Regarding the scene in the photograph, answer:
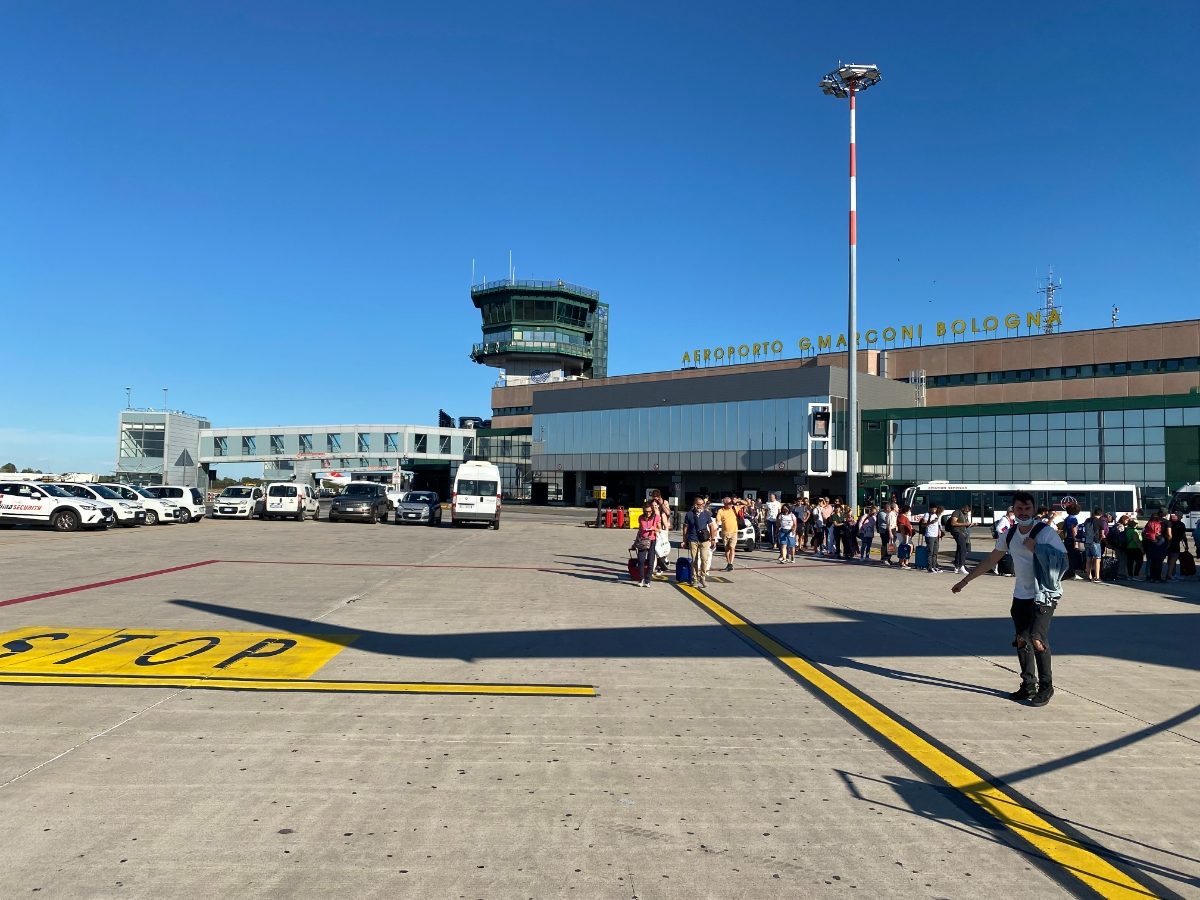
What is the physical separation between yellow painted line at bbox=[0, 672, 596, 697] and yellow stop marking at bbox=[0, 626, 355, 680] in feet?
0.49

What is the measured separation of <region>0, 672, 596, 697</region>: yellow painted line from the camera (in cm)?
675

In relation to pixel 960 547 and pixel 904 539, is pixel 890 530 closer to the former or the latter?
pixel 904 539

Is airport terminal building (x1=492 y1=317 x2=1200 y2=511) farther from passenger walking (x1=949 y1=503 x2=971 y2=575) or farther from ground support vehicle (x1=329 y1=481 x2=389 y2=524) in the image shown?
passenger walking (x1=949 y1=503 x2=971 y2=575)

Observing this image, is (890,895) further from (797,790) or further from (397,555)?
(397,555)

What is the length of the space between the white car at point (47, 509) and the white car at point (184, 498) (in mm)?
6147

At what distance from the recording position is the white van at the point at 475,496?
3325cm

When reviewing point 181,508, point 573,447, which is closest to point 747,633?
point 181,508

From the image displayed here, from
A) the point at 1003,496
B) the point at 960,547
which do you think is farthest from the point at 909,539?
the point at 1003,496

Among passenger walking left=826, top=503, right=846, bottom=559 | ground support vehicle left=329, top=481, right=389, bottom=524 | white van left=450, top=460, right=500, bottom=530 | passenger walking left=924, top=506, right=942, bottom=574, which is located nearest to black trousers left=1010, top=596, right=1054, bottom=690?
passenger walking left=924, top=506, right=942, bottom=574

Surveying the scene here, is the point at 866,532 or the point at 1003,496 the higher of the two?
the point at 1003,496

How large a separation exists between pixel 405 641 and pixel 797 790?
5290 millimetres

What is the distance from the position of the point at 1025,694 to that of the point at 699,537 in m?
8.80

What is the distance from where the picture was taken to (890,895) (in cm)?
352

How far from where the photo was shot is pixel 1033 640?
6.88 metres
